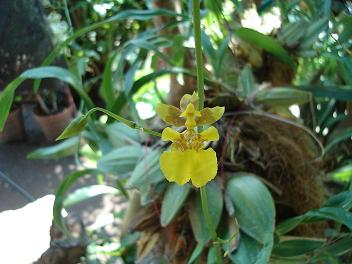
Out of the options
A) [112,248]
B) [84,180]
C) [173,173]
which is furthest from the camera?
[84,180]

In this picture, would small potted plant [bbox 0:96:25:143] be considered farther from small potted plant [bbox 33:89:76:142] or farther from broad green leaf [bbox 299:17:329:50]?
broad green leaf [bbox 299:17:329:50]

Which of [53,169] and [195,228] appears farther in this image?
[53,169]

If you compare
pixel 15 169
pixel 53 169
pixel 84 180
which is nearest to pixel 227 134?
pixel 15 169

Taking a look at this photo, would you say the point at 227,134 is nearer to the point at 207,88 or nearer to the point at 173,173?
the point at 207,88

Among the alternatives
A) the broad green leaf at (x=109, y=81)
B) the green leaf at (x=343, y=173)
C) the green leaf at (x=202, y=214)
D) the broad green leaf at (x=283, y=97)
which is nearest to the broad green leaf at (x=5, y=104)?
the broad green leaf at (x=109, y=81)

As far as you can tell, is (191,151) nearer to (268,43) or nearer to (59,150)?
(268,43)

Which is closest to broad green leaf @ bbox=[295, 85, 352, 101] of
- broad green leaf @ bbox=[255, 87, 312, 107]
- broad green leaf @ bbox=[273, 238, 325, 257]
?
broad green leaf @ bbox=[255, 87, 312, 107]
